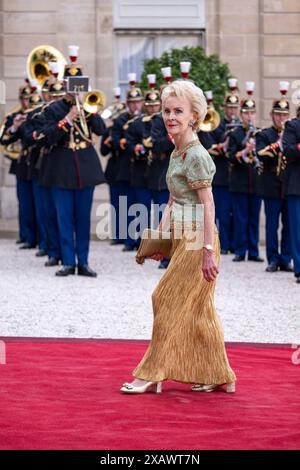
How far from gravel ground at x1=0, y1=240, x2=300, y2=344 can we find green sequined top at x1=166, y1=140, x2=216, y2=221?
2643 mm

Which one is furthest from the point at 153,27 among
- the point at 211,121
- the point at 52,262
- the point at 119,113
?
the point at 52,262

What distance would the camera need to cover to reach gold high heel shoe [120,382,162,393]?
832 centimetres

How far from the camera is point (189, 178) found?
27.2 feet

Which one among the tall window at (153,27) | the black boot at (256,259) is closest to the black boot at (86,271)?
the black boot at (256,259)

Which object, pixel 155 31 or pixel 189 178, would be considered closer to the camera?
pixel 189 178

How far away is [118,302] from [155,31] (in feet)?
39.4

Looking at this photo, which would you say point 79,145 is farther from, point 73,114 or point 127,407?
point 127,407

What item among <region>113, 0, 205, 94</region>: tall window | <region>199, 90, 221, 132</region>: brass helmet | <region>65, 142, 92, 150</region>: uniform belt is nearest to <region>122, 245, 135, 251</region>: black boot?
<region>199, 90, 221, 132</region>: brass helmet

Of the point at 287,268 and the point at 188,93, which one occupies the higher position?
the point at 188,93

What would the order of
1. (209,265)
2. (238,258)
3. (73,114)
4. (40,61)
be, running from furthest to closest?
(40,61), (238,258), (73,114), (209,265)

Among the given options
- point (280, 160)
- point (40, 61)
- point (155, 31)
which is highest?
point (155, 31)

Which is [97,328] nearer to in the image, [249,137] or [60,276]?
[60,276]

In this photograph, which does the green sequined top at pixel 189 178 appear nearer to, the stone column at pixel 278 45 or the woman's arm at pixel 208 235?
the woman's arm at pixel 208 235

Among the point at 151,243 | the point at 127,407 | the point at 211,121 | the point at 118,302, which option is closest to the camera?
the point at 127,407
